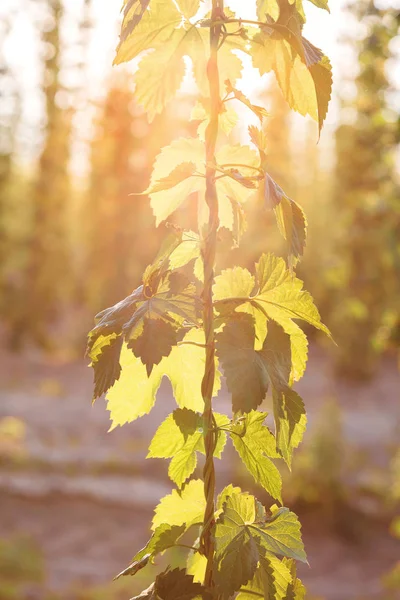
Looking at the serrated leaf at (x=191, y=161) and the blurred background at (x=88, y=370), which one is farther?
the blurred background at (x=88, y=370)

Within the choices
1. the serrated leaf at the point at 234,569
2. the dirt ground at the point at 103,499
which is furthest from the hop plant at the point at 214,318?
the dirt ground at the point at 103,499

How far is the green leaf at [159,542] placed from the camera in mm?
1141

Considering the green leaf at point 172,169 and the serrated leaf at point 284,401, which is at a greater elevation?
the green leaf at point 172,169

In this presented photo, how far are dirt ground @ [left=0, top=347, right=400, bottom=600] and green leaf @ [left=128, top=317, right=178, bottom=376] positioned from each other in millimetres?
4818

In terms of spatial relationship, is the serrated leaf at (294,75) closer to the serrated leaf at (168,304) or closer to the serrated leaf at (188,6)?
the serrated leaf at (188,6)

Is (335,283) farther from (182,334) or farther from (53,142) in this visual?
(53,142)

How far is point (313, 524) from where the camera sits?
24.1 ft

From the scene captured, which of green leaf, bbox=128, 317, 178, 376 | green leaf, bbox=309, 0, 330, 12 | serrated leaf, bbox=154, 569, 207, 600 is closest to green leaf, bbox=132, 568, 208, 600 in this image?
serrated leaf, bbox=154, 569, 207, 600

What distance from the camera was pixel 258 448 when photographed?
45.6 inches

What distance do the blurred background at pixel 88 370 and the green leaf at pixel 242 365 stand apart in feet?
0.86

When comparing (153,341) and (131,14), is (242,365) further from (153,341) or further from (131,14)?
(131,14)

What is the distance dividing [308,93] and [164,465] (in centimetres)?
738

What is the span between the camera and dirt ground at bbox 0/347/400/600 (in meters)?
6.43

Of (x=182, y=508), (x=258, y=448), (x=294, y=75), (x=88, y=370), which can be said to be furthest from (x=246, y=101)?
(x=88, y=370)
